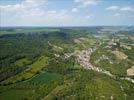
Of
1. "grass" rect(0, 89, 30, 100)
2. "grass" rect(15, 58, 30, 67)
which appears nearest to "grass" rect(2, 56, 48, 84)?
"grass" rect(15, 58, 30, 67)

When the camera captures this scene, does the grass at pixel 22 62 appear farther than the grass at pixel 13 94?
Yes

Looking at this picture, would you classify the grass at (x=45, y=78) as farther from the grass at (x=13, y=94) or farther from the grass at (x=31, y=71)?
the grass at (x=13, y=94)

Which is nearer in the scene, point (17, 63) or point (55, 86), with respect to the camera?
point (55, 86)

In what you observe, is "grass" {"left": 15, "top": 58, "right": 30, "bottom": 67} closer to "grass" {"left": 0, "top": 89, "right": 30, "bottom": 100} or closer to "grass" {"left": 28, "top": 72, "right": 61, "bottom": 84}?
"grass" {"left": 28, "top": 72, "right": 61, "bottom": 84}

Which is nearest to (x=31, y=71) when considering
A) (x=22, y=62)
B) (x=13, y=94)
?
(x=22, y=62)

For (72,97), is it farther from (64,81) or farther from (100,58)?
(100,58)

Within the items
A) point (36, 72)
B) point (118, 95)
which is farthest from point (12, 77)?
point (118, 95)

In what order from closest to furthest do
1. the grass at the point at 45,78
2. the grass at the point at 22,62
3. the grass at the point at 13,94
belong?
the grass at the point at 13,94, the grass at the point at 45,78, the grass at the point at 22,62

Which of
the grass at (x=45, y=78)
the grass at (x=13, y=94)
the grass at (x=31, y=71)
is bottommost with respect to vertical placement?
the grass at (x=13, y=94)

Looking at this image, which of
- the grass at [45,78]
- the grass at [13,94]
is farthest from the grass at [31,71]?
the grass at [13,94]
